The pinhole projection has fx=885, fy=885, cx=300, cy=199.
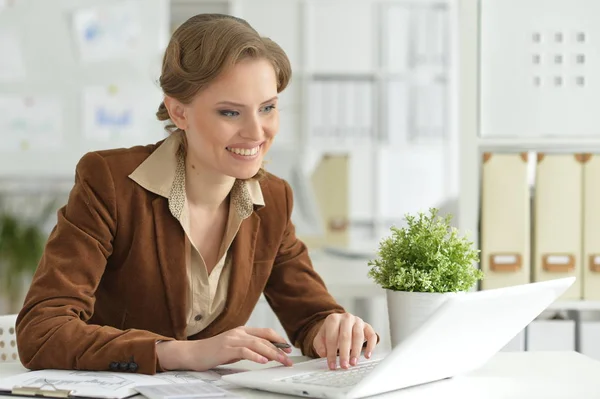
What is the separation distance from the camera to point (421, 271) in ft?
4.26

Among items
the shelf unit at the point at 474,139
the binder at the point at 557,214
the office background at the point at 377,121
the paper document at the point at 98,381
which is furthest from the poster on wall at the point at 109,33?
the paper document at the point at 98,381

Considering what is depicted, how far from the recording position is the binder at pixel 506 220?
1.98 meters

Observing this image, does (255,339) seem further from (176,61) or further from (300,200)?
(300,200)

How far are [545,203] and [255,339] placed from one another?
0.95 meters

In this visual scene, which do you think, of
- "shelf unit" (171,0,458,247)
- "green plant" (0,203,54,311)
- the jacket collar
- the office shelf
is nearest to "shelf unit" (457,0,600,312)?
the office shelf

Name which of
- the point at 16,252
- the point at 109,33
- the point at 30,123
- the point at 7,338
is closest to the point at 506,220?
the point at 7,338

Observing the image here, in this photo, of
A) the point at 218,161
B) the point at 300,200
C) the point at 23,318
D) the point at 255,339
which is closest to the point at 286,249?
the point at 218,161

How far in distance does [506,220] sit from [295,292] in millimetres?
600

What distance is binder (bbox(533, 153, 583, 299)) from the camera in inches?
77.7

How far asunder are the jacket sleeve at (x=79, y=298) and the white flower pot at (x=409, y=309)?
0.34m

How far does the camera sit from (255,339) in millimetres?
1274

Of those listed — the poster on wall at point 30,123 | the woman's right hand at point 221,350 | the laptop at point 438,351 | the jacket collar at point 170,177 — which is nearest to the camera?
the laptop at point 438,351

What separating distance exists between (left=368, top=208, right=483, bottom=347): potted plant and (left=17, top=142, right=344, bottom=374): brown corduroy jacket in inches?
9.0

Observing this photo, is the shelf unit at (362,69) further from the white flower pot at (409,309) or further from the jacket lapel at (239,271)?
the white flower pot at (409,309)
